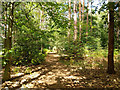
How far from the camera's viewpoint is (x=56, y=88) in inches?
124

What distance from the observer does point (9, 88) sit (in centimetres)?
304

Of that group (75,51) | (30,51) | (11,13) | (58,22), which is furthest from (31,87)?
(75,51)

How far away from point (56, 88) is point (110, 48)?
2738 millimetres

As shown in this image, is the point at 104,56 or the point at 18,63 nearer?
the point at 18,63

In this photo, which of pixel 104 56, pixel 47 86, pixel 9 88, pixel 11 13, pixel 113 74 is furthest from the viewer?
pixel 104 56

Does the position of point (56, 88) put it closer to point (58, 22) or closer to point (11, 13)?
point (58, 22)

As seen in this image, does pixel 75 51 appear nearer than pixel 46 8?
No

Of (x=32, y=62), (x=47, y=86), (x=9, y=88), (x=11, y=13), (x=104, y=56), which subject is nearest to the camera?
(x=9, y=88)

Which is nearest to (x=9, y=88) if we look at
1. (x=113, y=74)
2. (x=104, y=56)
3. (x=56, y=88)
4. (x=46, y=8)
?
(x=56, y=88)

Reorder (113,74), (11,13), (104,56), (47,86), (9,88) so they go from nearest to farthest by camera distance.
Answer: (9,88)
(47,86)
(11,13)
(113,74)
(104,56)

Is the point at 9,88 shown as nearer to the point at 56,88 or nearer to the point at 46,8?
the point at 56,88

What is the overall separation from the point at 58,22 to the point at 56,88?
2226 millimetres

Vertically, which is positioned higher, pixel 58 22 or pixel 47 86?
pixel 58 22

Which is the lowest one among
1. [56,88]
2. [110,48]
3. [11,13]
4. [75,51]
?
[56,88]
